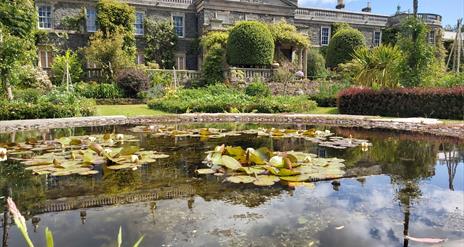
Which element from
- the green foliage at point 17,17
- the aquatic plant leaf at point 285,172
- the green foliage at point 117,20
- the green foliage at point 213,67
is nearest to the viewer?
the aquatic plant leaf at point 285,172

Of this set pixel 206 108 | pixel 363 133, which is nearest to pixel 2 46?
pixel 206 108

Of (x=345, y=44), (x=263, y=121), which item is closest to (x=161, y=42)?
(x=345, y=44)

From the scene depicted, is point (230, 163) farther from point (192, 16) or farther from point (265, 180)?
point (192, 16)

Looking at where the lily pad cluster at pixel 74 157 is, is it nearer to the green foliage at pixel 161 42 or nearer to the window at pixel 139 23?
the green foliage at pixel 161 42

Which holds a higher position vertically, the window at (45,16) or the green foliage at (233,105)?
the window at (45,16)

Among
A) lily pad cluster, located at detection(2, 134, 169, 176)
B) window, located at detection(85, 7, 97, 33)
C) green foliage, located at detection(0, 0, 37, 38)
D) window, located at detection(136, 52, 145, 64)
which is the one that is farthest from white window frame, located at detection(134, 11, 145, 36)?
lily pad cluster, located at detection(2, 134, 169, 176)

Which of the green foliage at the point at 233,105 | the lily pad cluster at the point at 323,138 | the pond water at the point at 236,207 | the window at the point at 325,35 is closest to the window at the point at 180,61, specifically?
the green foliage at the point at 233,105

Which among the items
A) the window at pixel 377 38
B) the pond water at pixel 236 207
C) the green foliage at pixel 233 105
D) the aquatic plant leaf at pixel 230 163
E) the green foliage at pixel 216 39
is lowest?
the pond water at pixel 236 207

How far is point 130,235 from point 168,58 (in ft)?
80.1

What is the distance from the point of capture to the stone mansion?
2428 cm

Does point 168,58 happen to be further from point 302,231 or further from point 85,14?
point 302,231

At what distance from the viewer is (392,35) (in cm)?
3234

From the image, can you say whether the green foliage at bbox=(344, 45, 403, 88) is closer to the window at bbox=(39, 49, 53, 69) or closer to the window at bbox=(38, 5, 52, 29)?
the window at bbox=(39, 49, 53, 69)

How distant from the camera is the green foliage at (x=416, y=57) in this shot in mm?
14055
